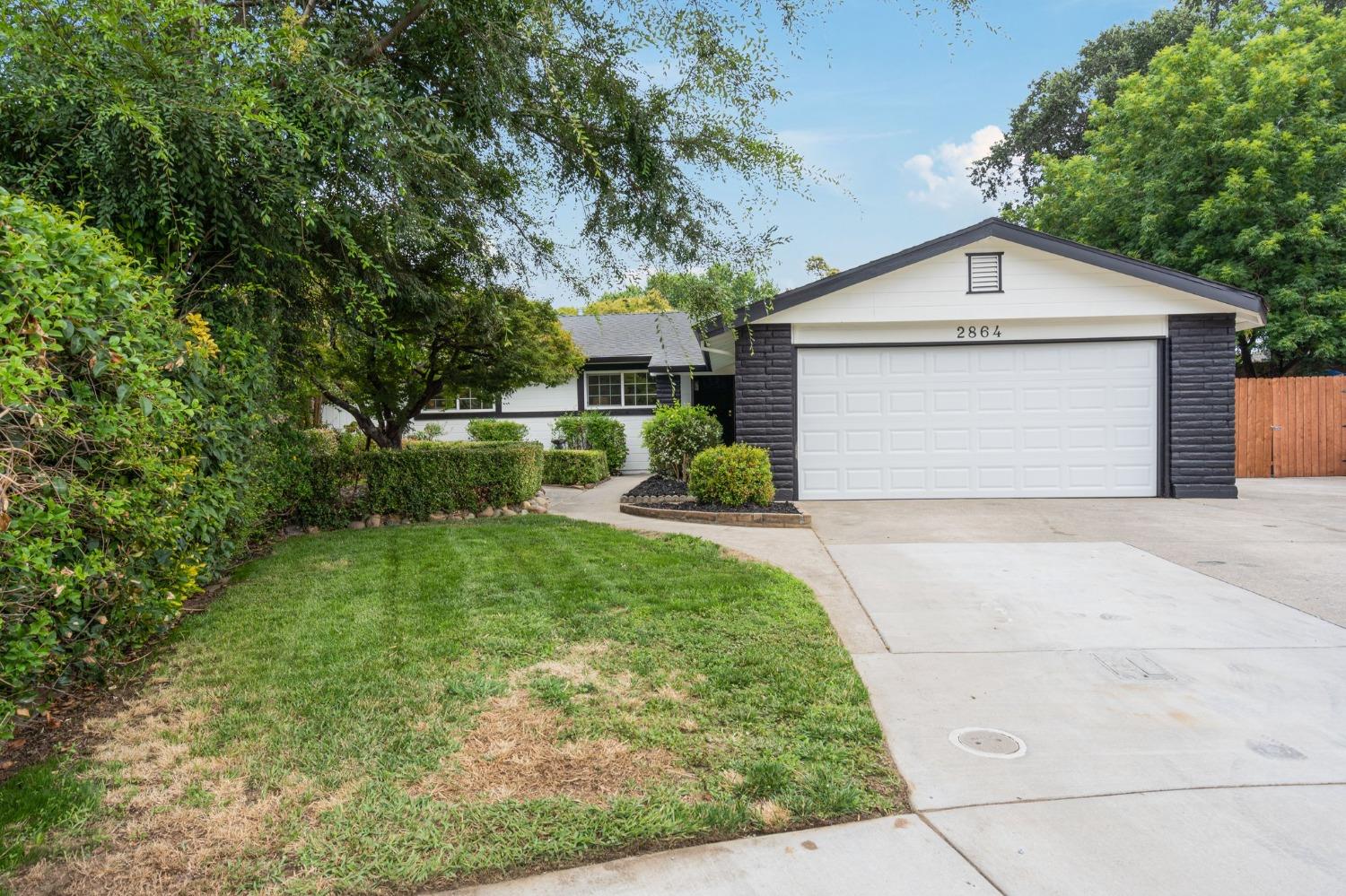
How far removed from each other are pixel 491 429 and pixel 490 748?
14.5 m

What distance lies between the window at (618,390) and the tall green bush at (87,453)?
1385 cm

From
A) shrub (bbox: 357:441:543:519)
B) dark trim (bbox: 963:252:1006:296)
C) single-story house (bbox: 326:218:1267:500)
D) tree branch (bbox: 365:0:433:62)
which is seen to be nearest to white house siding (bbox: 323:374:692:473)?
single-story house (bbox: 326:218:1267:500)

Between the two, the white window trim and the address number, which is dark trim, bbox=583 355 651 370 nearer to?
the white window trim

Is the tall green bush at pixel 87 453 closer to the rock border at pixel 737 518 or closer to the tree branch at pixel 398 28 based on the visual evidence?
the tree branch at pixel 398 28

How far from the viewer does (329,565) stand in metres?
5.88

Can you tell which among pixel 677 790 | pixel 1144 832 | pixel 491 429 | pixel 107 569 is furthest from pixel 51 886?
pixel 491 429

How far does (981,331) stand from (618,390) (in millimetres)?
9676

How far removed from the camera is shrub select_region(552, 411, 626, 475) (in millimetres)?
15711

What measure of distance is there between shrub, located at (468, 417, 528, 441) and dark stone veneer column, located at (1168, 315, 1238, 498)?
12.3 meters

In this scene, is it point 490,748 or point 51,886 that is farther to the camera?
point 490,748

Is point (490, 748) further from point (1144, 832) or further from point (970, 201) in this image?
point (970, 201)

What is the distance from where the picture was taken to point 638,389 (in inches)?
699

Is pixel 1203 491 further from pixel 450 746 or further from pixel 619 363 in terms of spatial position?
pixel 619 363

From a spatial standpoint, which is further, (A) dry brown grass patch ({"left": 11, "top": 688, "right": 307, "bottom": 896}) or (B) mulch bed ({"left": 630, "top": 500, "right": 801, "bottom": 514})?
(B) mulch bed ({"left": 630, "top": 500, "right": 801, "bottom": 514})
